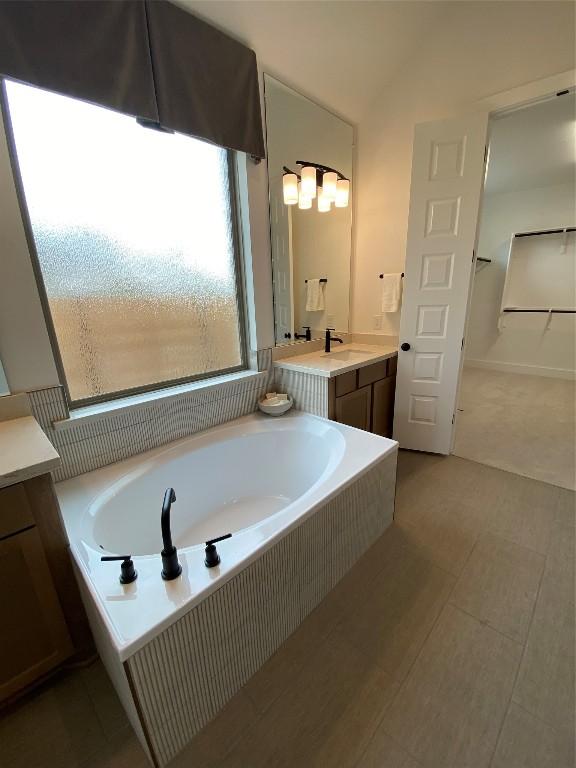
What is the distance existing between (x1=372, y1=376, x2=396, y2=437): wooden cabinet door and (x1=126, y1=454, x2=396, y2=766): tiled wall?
107 cm

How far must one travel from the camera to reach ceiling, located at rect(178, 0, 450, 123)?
1.66 metres

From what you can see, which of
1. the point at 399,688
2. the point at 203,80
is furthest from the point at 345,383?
the point at 203,80

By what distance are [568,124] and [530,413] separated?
2.55 m

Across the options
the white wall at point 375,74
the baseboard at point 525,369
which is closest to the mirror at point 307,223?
the white wall at point 375,74

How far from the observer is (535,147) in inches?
119

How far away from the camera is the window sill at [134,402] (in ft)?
4.81

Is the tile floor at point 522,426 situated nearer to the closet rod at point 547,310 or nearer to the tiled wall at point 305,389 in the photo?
the closet rod at point 547,310

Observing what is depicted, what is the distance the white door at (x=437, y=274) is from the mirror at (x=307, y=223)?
24.0 inches

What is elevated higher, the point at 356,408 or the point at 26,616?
the point at 356,408

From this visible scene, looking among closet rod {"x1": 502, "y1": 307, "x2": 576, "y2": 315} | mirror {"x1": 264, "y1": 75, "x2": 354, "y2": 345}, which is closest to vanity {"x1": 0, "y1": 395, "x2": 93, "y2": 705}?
mirror {"x1": 264, "y1": 75, "x2": 354, "y2": 345}

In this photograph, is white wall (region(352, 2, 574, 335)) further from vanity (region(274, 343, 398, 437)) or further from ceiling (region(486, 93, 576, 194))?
vanity (region(274, 343, 398, 437))

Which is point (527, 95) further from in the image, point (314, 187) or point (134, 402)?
point (134, 402)

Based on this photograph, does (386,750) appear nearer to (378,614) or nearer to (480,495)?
(378,614)

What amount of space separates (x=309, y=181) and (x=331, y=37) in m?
0.78
